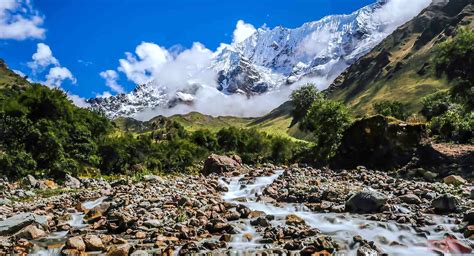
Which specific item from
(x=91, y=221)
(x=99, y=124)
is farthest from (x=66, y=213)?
(x=99, y=124)

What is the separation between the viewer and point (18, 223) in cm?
2242

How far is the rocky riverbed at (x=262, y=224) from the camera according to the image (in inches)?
718

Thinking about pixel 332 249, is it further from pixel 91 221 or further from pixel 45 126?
pixel 45 126

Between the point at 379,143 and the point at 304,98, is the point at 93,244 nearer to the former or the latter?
the point at 379,143

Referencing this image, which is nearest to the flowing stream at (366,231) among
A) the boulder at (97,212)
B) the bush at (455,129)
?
the boulder at (97,212)

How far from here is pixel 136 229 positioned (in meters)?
21.4

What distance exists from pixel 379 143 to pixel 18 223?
Answer: 37.9 m

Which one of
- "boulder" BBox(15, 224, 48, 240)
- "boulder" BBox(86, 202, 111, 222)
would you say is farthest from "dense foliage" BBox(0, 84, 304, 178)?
"boulder" BBox(15, 224, 48, 240)

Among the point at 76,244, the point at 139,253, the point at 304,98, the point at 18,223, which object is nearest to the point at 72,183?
the point at 18,223

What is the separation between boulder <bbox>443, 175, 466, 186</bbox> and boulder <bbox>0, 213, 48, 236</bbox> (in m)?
28.6

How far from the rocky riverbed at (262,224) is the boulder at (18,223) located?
49 millimetres

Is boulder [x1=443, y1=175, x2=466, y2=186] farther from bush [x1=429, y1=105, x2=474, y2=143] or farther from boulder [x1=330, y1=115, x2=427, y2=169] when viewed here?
bush [x1=429, y1=105, x2=474, y2=143]

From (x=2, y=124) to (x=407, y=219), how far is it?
64.0 metres

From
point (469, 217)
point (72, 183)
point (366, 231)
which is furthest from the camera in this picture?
point (72, 183)
